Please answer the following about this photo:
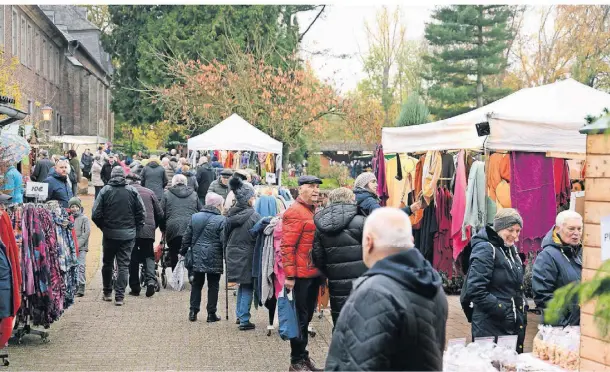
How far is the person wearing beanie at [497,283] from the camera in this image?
21.2 ft

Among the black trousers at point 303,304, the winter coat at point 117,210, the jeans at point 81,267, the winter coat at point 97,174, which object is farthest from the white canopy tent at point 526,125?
the winter coat at point 97,174

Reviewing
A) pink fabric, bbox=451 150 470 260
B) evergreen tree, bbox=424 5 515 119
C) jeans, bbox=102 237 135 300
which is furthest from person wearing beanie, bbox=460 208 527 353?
evergreen tree, bbox=424 5 515 119

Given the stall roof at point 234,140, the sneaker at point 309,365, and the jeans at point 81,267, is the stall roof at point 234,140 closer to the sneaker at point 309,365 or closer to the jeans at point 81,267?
the jeans at point 81,267

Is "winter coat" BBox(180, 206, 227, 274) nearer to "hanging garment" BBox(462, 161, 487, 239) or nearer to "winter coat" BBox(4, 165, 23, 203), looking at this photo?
"winter coat" BBox(4, 165, 23, 203)

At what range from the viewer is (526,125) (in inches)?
322

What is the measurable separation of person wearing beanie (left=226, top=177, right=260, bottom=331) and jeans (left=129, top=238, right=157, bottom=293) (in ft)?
10.2

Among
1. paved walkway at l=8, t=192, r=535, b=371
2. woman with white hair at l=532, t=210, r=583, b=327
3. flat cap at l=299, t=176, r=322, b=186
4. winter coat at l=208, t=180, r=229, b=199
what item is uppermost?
flat cap at l=299, t=176, r=322, b=186

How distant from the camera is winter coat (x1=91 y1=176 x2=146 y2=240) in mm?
12352

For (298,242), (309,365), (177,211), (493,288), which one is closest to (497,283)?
(493,288)

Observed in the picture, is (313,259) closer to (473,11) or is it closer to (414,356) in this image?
(414,356)

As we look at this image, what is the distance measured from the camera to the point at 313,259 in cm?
776

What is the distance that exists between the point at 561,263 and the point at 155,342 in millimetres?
5111

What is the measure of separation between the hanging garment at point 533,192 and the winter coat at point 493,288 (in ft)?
7.95

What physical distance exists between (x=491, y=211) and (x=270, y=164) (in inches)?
550
